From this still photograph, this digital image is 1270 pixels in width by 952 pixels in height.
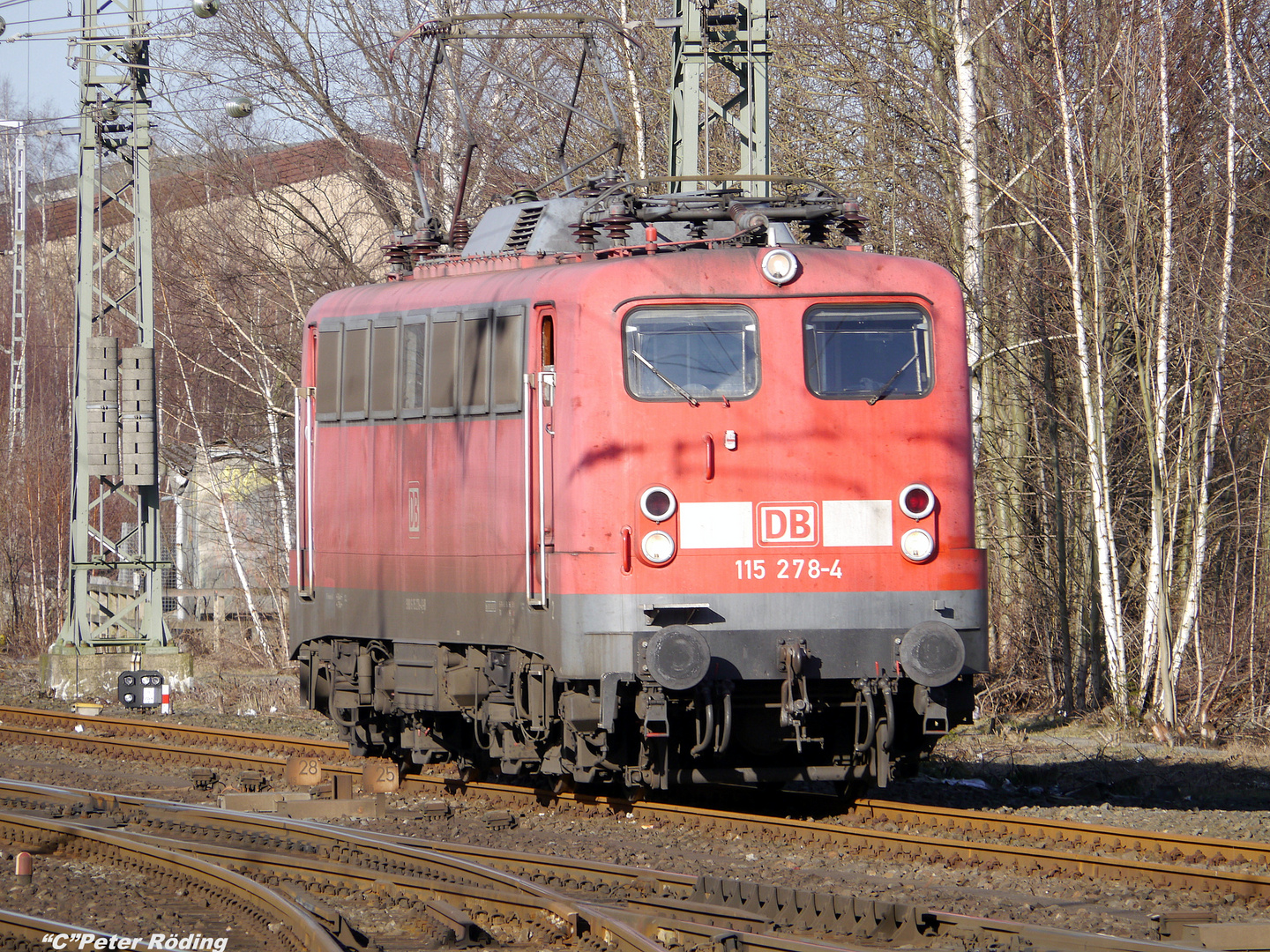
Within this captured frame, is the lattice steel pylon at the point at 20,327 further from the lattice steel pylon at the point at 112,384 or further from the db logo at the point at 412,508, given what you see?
the db logo at the point at 412,508

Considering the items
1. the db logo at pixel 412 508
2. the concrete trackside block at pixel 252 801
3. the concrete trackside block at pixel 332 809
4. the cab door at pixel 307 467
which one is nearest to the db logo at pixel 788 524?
the db logo at pixel 412 508

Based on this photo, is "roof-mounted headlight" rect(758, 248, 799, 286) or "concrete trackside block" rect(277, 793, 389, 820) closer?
"roof-mounted headlight" rect(758, 248, 799, 286)

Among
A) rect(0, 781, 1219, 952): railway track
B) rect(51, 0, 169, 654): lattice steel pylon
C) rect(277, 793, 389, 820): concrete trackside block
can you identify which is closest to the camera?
rect(0, 781, 1219, 952): railway track

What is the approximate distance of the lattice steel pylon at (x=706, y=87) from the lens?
584 inches

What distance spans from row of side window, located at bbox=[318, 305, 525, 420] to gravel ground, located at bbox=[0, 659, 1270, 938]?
2.73 m

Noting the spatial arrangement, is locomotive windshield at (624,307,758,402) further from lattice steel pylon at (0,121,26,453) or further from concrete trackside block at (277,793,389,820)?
lattice steel pylon at (0,121,26,453)

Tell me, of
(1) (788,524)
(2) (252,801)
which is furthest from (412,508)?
(1) (788,524)

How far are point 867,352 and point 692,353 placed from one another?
41.4 inches

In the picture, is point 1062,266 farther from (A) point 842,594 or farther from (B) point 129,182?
(B) point 129,182

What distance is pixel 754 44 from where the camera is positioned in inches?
594

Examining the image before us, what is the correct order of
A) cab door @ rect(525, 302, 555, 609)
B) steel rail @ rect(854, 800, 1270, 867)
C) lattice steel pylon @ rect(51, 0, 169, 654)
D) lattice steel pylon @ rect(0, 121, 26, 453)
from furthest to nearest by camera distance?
lattice steel pylon @ rect(0, 121, 26, 453) → lattice steel pylon @ rect(51, 0, 169, 654) → cab door @ rect(525, 302, 555, 609) → steel rail @ rect(854, 800, 1270, 867)

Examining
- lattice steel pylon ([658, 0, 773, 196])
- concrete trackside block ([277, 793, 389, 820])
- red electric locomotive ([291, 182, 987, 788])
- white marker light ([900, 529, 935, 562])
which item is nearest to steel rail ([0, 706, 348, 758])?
concrete trackside block ([277, 793, 389, 820])

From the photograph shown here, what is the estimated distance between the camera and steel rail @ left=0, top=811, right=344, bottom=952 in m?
6.78

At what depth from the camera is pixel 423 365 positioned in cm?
1032
